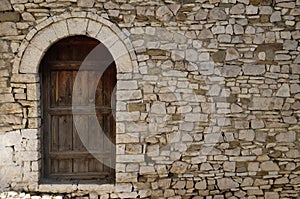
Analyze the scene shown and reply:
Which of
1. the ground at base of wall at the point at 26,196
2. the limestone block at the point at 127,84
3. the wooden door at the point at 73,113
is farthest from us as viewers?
the wooden door at the point at 73,113

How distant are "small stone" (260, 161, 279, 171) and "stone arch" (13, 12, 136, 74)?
7.87 feet

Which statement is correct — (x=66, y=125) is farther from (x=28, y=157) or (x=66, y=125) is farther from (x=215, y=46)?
(x=215, y=46)

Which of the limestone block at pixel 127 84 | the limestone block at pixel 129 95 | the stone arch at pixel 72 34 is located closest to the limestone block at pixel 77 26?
the stone arch at pixel 72 34

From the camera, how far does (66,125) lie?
5.51 metres

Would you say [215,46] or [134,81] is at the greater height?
[215,46]

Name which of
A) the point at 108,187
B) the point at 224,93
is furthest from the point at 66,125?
the point at 224,93

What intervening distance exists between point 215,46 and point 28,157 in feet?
10.4

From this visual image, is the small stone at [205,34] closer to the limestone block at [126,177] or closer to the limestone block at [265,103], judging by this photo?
the limestone block at [265,103]

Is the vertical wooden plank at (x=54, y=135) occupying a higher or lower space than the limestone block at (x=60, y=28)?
lower

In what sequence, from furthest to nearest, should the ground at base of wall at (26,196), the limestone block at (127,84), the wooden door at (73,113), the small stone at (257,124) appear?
the wooden door at (73,113)
the small stone at (257,124)
the limestone block at (127,84)
the ground at base of wall at (26,196)

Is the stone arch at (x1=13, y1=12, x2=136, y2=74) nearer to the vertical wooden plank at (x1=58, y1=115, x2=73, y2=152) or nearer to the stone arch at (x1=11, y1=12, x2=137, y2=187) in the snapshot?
the stone arch at (x1=11, y1=12, x2=137, y2=187)

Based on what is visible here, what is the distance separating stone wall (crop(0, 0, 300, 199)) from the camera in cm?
508

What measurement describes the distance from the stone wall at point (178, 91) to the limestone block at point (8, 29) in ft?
0.05

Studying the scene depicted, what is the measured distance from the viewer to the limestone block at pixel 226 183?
5.26 meters
